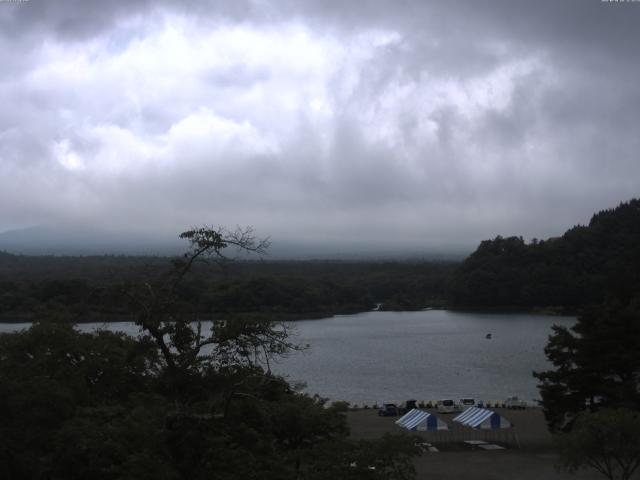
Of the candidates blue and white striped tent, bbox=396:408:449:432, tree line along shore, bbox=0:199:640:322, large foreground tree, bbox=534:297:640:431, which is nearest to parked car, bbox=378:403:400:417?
blue and white striped tent, bbox=396:408:449:432

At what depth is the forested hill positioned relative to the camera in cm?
5612

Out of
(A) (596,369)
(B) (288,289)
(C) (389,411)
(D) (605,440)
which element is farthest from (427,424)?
(B) (288,289)

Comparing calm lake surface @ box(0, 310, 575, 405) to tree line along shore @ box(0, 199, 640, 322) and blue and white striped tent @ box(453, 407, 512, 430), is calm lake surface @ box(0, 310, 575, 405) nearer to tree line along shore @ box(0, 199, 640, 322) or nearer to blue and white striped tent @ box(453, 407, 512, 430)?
tree line along shore @ box(0, 199, 640, 322)

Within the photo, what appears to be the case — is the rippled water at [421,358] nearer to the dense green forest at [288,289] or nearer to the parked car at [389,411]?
the dense green forest at [288,289]

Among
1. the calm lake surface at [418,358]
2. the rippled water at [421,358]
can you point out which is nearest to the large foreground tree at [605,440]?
the rippled water at [421,358]

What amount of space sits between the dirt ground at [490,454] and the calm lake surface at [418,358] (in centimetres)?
407

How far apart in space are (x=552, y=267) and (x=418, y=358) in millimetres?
28003

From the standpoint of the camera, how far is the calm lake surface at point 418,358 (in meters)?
25.8

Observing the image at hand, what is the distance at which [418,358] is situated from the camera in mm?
33781

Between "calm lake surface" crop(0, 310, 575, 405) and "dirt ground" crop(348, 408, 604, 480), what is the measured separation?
4.07 meters

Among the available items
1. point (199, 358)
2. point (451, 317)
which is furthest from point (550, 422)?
point (451, 317)

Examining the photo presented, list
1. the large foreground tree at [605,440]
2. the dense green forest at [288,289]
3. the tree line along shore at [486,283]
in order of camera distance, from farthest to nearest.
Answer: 1. the tree line along shore at [486,283]
2. the dense green forest at [288,289]
3. the large foreground tree at [605,440]

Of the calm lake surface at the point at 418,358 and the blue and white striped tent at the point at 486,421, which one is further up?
the blue and white striped tent at the point at 486,421

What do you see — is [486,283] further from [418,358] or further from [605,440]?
[605,440]
